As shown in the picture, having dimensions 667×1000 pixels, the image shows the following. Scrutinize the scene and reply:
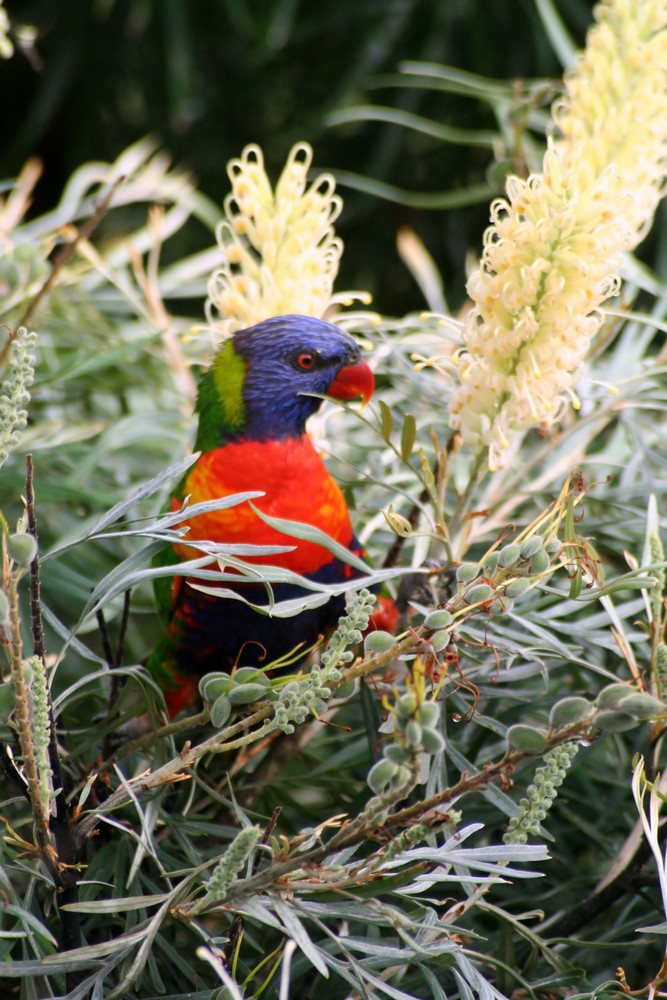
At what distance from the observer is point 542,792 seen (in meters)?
0.73

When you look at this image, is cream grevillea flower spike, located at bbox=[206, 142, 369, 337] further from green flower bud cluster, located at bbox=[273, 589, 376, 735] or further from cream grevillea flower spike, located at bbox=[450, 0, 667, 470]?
green flower bud cluster, located at bbox=[273, 589, 376, 735]

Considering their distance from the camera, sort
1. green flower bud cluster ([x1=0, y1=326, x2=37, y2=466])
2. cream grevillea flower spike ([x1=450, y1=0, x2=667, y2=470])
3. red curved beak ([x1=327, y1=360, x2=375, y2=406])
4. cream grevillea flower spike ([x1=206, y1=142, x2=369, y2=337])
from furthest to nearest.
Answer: red curved beak ([x1=327, y1=360, x2=375, y2=406]), cream grevillea flower spike ([x1=206, y1=142, x2=369, y2=337]), cream grevillea flower spike ([x1=450, y1=0, x2=667, y2=470]), green flower bud cluster ([x1=0, y1=326, x2=37, y2=466])

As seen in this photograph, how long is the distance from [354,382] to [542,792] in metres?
0.66

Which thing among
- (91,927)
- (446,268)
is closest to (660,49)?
(91,927)

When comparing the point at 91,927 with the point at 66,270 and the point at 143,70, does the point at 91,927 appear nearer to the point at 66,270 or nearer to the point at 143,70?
the point at 66,270

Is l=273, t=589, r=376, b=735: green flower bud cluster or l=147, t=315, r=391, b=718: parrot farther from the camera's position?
l=147, t=315, r=391, b=718: parrot

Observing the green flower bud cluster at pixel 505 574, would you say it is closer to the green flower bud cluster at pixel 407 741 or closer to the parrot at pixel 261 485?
the green flower bud cluster at pixel 407 741

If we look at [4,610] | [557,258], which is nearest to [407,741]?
[4,610]

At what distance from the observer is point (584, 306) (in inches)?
37.3

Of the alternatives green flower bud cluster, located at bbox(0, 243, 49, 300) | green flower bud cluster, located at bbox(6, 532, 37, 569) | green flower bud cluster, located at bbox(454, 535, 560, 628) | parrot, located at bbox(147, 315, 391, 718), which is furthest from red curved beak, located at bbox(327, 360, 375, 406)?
green flower bud cluster, located at bbox(6, 532, 37, 569)

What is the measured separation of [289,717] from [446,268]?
6.56 ft

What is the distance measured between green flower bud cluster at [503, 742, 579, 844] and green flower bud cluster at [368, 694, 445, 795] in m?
0.12

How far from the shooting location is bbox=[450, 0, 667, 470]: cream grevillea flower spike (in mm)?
926

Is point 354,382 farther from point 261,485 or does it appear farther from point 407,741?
point 407,741
